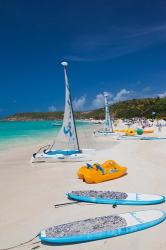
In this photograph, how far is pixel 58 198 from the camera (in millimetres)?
11914

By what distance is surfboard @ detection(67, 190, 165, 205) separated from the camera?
10.4m

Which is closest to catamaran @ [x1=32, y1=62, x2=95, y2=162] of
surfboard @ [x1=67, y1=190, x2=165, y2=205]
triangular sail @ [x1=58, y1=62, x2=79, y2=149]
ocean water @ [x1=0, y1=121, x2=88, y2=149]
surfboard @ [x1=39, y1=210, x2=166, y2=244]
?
triangular sail @ [x1=58, y1=62, x2=79, y2=149]

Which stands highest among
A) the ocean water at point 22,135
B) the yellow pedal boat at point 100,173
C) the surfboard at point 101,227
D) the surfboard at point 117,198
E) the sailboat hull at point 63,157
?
the ocean water at point 22,135

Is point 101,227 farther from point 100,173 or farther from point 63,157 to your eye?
point 63,157

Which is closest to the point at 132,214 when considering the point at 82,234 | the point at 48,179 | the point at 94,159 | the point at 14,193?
the point at 82,234

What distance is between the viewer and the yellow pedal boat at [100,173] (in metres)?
13.9

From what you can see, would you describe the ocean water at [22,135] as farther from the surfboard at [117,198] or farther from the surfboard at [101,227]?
the surfboard at [101,227]

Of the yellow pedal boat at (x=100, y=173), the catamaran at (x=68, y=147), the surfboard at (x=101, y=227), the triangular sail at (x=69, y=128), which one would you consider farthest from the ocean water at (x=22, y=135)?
the surfboard at (x=101, y=227)

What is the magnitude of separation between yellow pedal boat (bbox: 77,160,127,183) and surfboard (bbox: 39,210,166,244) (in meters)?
4.87

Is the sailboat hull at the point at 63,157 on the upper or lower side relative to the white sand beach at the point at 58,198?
upper

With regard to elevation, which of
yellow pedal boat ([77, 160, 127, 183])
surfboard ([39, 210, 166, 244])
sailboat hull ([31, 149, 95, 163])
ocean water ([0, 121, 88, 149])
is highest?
ocean water ([0, 121, 88, 149])

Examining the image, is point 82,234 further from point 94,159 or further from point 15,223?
point 94,159

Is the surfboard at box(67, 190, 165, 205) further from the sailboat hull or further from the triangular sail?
the triangular sail

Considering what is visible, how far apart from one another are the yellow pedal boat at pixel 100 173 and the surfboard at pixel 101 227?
16.0ft
